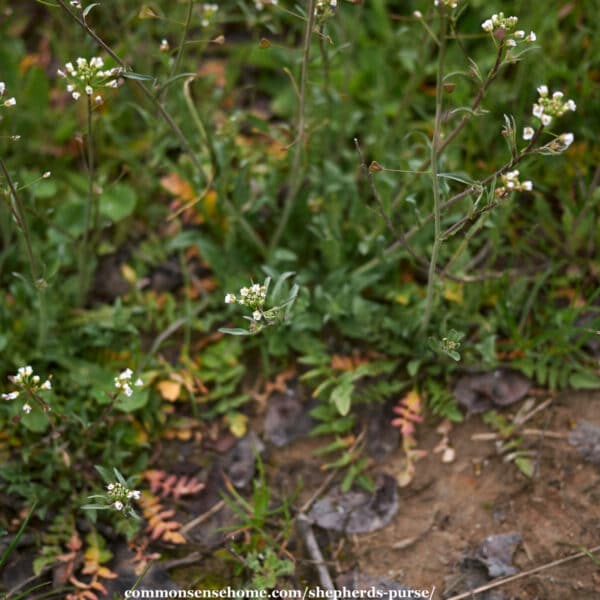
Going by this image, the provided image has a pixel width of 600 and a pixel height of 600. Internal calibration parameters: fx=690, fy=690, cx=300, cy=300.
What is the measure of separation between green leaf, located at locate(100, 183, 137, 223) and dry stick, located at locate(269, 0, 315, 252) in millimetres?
756

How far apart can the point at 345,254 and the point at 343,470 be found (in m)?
1.01

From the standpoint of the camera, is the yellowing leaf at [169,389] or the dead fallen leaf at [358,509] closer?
the dead fallen leaf at [358,509]

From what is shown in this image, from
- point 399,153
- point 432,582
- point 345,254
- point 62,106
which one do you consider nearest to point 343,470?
point 432,582

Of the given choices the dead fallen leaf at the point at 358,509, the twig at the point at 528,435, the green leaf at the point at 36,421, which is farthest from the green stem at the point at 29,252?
the twig at the point at 528,435

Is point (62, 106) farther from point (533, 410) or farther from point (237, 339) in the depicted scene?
point (533, 410)

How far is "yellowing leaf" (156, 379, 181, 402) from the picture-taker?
10.1ft

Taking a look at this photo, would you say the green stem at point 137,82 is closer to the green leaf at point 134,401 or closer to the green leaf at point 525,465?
the green leaf at point 134,401

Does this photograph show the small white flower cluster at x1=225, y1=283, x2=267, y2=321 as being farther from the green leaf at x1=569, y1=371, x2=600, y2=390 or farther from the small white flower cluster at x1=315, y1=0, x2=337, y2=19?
the green leaf at x1=569, y1=371, x2=600, y2=390

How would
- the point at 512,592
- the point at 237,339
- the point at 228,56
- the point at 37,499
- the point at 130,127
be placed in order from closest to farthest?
the point at 512,592 → the point at 37,499 → the point at 237,339 → the point at 130,127 → the point at 228,56

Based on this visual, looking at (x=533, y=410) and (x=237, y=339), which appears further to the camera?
(x=237, y=339)

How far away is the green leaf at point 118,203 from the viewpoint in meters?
3.46

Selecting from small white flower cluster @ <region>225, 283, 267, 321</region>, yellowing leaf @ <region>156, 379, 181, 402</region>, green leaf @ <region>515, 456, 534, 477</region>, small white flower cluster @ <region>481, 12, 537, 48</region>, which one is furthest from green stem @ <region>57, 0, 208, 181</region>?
green leaf @ <region>515, 456, 534, 477</region>

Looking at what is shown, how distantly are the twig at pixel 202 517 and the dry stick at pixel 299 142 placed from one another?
3.96 ft

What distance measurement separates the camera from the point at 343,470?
3.01 metres
